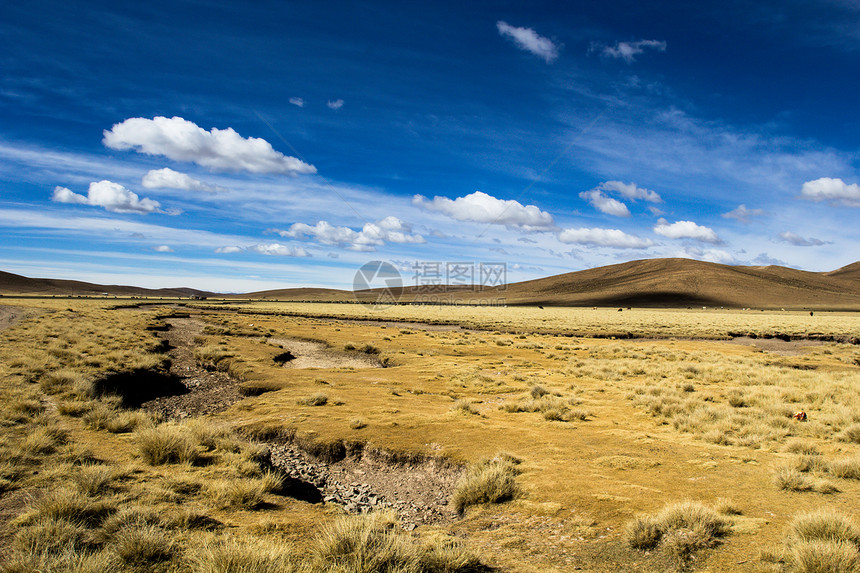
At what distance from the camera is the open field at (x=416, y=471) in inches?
178

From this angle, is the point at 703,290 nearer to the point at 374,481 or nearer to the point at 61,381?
the point at 374,481

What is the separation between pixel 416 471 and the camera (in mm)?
8461

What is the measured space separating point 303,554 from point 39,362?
48.7ft

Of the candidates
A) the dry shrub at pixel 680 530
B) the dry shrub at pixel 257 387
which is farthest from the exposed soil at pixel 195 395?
the dry shrub at pixel 680 530

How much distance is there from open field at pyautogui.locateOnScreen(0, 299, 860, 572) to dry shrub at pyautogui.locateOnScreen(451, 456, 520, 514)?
4 cm

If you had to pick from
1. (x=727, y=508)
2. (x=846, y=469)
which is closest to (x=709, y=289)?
(x=846, y=469)

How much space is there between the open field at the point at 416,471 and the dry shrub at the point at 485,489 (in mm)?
41

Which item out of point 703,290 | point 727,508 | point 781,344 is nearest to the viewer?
point 727,508

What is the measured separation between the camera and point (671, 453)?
854cm

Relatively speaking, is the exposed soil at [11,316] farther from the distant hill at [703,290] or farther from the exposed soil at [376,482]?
the distant hill at [703,290]

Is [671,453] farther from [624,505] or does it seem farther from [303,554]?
[303,554]

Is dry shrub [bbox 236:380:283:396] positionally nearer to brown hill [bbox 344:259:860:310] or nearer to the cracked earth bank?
the cracked earth bank

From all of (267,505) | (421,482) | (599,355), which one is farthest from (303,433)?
(599,355)

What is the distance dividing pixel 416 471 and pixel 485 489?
220cm
